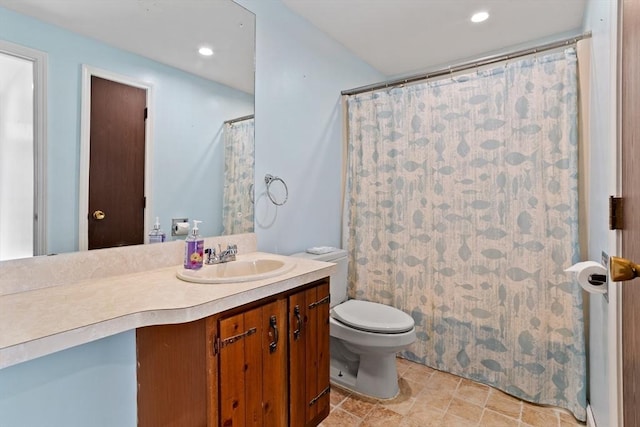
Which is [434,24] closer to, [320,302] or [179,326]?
[320,302]

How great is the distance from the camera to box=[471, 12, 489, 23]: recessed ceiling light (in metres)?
2.15

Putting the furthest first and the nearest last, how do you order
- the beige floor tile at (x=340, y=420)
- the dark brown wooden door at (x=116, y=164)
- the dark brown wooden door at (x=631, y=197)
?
the beige floor tile at (x=340, y=420) → the dark brown wooden door at (x=116, y=164) → the dark brown wooden door at (x=631, y=197)

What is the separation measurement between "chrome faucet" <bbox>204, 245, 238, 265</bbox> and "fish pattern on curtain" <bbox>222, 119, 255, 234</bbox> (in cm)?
16

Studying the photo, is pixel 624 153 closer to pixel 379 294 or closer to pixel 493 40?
pixel 379 294

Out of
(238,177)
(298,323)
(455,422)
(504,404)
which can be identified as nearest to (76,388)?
(298,323)

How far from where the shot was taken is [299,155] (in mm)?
2191

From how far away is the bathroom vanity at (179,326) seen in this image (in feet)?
2.90

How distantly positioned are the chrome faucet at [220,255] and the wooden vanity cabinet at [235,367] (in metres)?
0.43

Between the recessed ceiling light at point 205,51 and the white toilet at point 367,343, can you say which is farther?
the white toilet at point 367,343

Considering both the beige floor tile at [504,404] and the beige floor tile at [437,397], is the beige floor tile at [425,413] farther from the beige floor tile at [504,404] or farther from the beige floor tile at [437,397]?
the beige floor tile at [504,404]

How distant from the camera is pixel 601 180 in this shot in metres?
1.34

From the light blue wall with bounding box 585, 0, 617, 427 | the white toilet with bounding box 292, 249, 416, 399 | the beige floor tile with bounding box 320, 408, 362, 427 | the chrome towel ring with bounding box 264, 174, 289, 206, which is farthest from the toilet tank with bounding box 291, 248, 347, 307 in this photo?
the light blue wall with bounding box 585, 0, 617, 427

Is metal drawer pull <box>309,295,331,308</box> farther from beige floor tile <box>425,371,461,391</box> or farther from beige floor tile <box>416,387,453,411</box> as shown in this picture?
beige floor tile <box>425,371,461,391</box>

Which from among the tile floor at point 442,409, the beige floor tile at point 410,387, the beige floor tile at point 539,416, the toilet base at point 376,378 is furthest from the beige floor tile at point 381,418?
the beige floor tile at point 539,416
